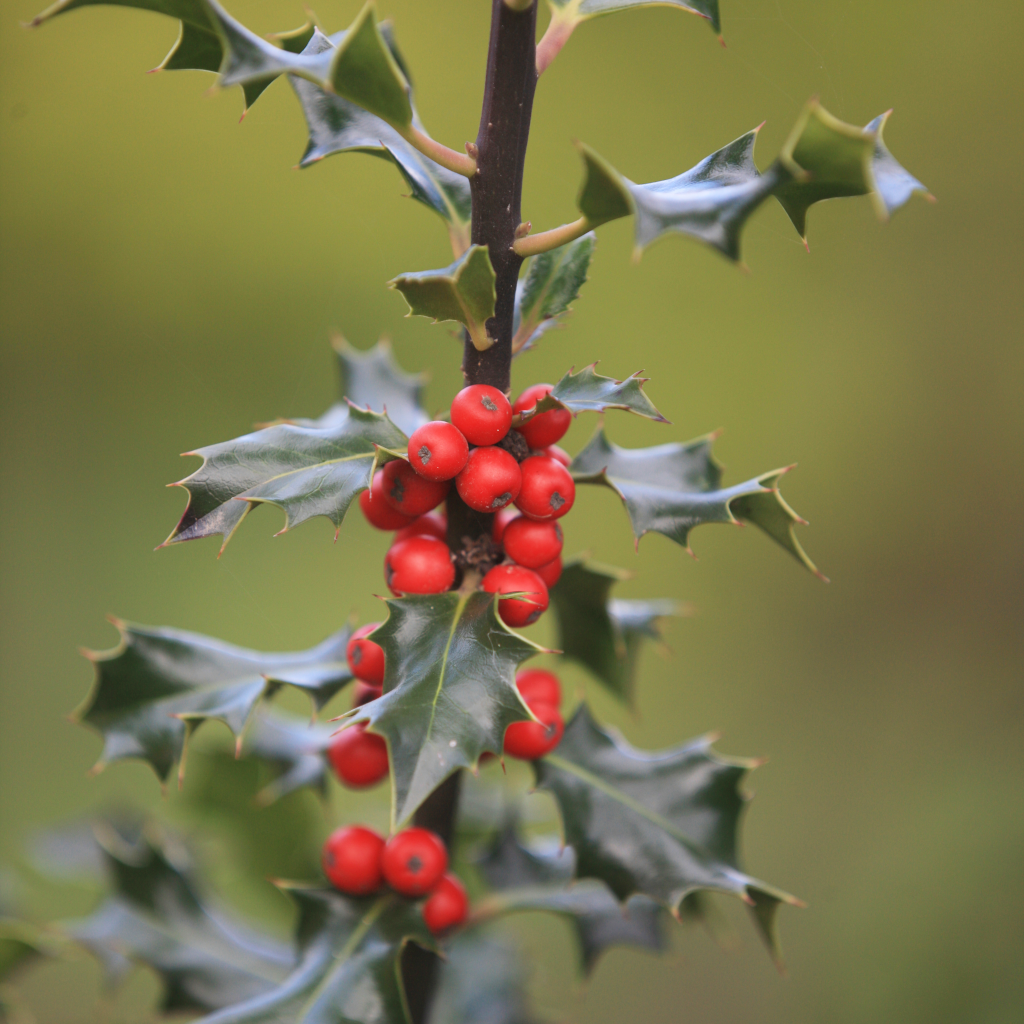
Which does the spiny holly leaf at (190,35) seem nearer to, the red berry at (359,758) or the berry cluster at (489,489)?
the berry cluster at (489,489)

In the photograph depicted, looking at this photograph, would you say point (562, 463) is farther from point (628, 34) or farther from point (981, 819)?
point (981, 819)

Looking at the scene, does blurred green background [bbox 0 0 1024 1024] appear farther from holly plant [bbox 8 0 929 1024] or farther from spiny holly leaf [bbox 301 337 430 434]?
holly plant [bbox 8 0 929 1024]

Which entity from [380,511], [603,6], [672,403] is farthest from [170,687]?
[672,403]

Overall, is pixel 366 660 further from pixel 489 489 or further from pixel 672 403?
pixel 672 403

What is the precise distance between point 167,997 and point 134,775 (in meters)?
1.79

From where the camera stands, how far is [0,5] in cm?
212

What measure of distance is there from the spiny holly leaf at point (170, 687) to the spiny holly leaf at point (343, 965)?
16 cm

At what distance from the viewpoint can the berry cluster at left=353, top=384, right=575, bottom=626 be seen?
22.5 inches

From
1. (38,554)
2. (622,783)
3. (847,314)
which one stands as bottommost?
(38,554)

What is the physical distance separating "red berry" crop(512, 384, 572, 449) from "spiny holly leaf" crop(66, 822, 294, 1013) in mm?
590

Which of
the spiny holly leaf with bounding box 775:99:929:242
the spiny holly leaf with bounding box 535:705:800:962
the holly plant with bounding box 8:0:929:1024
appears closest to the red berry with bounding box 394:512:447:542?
the holly plant with bounding box 8:0:929:1024

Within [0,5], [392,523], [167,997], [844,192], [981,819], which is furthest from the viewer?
[981,819]

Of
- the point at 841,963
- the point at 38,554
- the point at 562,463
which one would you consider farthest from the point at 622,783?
the point at 38,554

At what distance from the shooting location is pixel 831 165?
454mm
